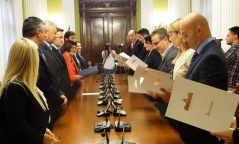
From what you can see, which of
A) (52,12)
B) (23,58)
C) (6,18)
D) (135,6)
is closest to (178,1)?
(135,6)

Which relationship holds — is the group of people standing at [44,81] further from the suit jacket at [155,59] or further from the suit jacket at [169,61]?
the suit jacket at [155,59]

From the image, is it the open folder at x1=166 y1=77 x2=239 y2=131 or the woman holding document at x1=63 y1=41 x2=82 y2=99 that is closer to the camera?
the open folder at x1=166 y1=77 x2=239 y2=131

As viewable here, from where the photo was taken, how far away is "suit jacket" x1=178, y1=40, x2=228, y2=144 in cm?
197

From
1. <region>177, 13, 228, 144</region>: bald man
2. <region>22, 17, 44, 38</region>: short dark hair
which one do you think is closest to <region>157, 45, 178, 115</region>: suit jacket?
<region>177, 13, 228, 144</region>: bald man

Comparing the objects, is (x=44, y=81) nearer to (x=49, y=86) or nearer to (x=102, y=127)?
(x=49, y=86)

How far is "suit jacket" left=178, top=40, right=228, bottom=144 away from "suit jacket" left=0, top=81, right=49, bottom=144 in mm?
990

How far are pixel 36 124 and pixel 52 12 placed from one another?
26.3 feet

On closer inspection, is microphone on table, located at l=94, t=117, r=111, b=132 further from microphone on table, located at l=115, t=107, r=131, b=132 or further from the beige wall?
the beige wall

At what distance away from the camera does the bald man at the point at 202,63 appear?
1.98 metres

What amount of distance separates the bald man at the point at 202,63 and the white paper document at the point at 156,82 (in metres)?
0.17

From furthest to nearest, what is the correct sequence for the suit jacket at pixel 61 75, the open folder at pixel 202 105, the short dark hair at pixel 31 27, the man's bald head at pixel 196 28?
→ the suit jacket at pixel 61 75 < the short dark hair at pixel 31 27 < the man's bald head at pixel 196 28 < the open folder at pixel 202 105

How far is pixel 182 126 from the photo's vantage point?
7.14 feet

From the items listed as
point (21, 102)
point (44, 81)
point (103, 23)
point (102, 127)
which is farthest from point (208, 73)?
point (103, 23)

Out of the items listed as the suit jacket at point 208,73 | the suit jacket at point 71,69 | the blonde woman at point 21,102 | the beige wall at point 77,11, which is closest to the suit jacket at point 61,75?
the suit jacket at point 71,69
